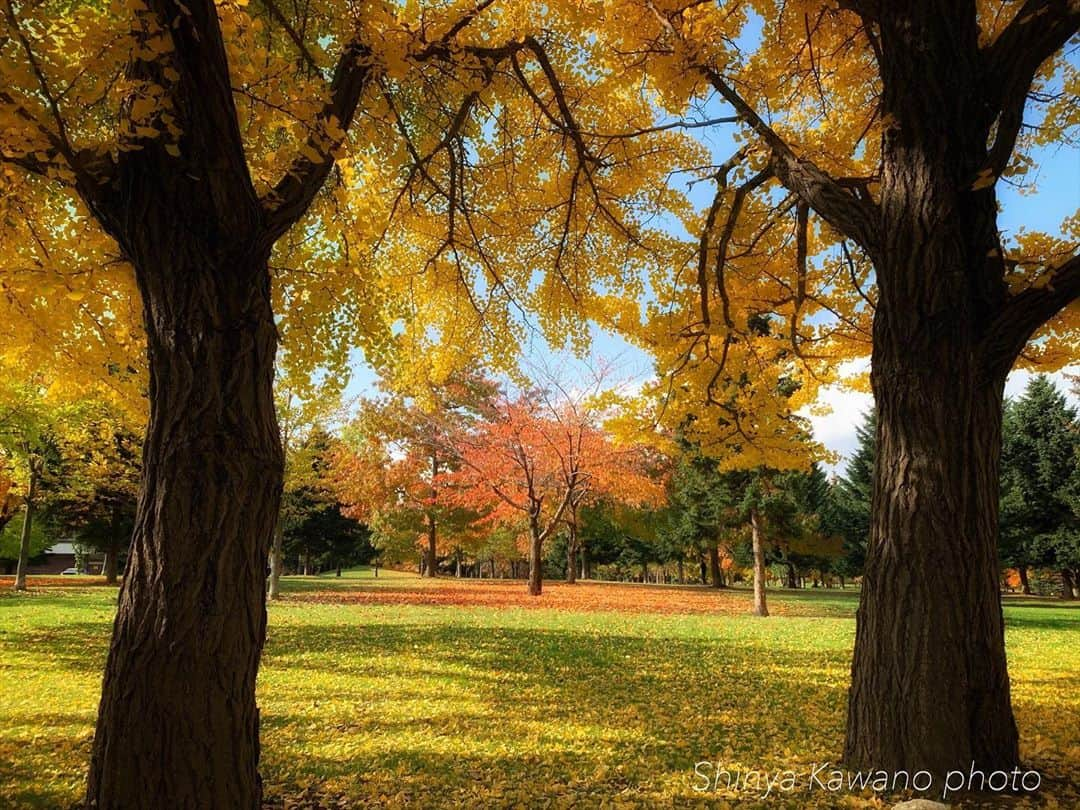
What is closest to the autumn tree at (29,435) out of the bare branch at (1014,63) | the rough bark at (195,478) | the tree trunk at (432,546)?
the rough bark at (195,478)

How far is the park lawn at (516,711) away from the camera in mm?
3646

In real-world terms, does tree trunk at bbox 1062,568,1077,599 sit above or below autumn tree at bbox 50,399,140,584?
below

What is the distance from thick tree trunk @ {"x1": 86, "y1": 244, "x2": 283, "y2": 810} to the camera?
8.56ft

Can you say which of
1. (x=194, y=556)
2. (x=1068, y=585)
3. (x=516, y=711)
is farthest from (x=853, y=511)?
(x=194, y=556)

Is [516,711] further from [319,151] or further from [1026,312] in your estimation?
[1026,312]

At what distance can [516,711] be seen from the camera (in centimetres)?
537

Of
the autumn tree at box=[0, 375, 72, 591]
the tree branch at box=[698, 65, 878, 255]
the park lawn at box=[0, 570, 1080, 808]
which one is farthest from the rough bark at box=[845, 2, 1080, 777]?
the autumn tree at box=[0, 375, 72, 591]

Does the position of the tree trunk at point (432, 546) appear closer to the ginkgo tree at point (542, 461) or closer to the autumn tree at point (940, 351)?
the ginkgo tree at point (542, 461)

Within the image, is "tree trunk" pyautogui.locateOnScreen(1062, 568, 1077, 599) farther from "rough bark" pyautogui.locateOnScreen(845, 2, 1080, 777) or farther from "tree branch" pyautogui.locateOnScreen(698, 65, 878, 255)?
"tree branch" pyautogui.locateOnScreen(698, 65, 878, 255)

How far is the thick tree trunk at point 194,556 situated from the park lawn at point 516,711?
1.08 meters

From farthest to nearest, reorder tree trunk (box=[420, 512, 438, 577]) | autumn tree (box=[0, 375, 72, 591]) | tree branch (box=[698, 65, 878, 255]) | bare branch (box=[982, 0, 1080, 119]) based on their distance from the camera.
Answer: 1. tree trunk (box=[420, 512, 438, 577])
2. autumn tree (box=[0, 375, 72, 591])
3. tree branch (box=[698, 65, 878, 255])
4. bare branch (box=[982, 0, 1080, 119])

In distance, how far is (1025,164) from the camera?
4562 millimetres

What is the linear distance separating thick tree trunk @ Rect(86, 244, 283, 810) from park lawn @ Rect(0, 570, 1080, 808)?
108cm

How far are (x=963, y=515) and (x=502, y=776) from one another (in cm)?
313
